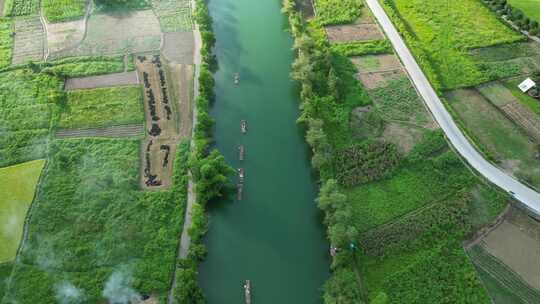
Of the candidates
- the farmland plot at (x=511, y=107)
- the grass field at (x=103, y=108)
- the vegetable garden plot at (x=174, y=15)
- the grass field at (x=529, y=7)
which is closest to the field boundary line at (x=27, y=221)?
the grass field at (x=103, y=108)

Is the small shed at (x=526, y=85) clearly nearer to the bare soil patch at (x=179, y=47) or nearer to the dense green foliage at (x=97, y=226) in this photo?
the dense green foliage at (x=97, y=226)

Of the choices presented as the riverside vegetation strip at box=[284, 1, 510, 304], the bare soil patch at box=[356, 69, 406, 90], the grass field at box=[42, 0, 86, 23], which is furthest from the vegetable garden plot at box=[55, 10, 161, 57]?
the bare soil patch at box=[356, 69, 406, 90]

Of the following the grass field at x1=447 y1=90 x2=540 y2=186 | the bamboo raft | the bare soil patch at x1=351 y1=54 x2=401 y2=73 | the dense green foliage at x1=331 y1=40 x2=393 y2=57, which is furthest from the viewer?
the dense green foliage at x1=331 y1=40 x2=393 y2=57

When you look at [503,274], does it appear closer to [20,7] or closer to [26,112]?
[26,112]

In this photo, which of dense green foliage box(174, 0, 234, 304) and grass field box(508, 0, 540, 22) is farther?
grass field box(508, 0, 540, 22)

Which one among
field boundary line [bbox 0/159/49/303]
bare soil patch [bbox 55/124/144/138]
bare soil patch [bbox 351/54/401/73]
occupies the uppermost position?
bare soil patch [bbox 351/54/401/73]

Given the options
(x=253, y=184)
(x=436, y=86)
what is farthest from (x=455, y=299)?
(x=436, y=86)

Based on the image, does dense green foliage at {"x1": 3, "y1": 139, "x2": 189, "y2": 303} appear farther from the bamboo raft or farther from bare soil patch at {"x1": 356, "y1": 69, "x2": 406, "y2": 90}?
bare soil patch at {"x1": 356, "y1": 69, "x2": 406, "y2": 90}

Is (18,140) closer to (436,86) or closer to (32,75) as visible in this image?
(32,75)
